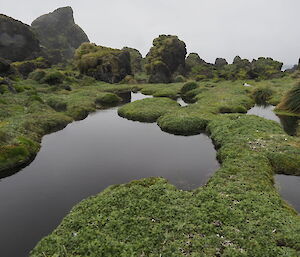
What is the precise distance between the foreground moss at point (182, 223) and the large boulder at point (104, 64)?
274 feet

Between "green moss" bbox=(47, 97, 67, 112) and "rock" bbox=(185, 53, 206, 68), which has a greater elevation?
"rock" bbox=(185, 53, 206, 68)

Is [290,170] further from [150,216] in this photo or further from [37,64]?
[37,64]

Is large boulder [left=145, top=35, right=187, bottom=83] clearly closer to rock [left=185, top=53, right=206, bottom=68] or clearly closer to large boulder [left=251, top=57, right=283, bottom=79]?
rock [left=185, top=53, right=206, bottom=68]

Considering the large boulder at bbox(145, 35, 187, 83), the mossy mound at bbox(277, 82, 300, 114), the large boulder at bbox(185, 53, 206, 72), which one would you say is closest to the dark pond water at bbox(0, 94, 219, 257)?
the mossy mound at bbox(277, 82, 300, 114)

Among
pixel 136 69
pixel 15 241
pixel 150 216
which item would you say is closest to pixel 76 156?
pixel 15 241

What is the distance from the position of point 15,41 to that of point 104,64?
41.9 metres

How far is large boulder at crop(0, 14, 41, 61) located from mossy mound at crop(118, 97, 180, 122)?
269ft

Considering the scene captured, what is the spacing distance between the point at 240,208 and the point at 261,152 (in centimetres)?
1022

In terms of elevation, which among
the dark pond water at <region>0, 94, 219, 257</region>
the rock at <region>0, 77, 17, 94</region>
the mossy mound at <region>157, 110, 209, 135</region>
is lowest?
the dark pond water at <region>0, 94, 219, 257</region>

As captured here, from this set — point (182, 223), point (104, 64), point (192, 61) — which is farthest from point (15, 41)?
point (182, 223)

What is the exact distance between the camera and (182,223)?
15.0m

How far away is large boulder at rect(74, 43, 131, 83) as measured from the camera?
9888cm

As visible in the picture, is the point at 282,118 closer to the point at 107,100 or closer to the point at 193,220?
the point at 193,220

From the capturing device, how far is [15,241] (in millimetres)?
15883
